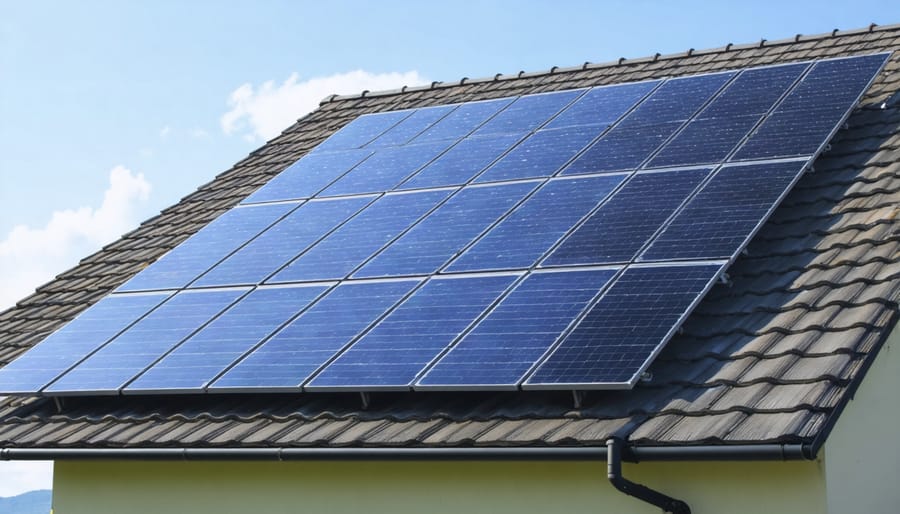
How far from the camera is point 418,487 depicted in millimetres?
8367

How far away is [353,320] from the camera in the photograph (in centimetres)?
935

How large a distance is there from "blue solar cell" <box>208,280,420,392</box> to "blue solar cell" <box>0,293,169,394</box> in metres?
1.83

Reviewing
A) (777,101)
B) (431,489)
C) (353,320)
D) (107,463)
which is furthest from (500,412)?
(777,101)

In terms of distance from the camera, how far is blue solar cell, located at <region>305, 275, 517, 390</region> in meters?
8.57

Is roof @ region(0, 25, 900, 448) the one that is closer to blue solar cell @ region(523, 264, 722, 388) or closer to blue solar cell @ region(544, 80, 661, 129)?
blue solar cell @ region(523, 264, 722, 388)

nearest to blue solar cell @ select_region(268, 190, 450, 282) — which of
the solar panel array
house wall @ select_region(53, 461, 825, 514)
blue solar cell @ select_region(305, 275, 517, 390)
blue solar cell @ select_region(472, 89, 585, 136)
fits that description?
the solar panel array

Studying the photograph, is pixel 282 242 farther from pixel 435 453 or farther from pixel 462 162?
pixel 435 453

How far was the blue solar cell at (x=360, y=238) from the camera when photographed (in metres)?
10.3

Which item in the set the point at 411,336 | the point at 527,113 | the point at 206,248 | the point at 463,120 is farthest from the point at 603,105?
the point at 411,336

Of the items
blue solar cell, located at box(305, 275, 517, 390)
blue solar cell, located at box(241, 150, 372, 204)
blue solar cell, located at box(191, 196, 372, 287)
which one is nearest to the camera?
blue solar cell, located at box(305, 275, 517, 390)

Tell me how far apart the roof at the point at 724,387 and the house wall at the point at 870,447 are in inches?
11.4

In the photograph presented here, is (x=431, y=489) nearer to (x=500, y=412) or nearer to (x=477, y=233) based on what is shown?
(x=500, y=412)

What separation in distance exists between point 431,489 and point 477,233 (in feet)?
8.08

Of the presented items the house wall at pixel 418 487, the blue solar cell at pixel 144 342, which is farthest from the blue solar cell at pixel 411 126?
the house wall at pixel 418 487
